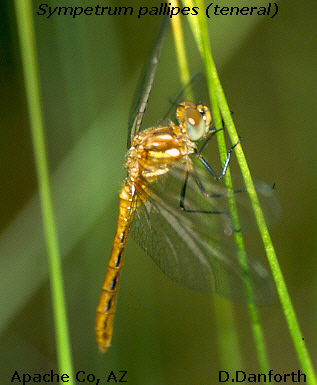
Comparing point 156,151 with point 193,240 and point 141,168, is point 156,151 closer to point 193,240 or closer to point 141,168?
point 141,168

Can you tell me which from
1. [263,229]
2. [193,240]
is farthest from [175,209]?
[263,229]

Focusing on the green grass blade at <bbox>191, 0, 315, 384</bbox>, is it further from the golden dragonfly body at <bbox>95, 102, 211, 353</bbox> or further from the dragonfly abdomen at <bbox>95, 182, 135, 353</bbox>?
the dragonfly abdomen at <bbox>95, 182, 135, 353</bbox>

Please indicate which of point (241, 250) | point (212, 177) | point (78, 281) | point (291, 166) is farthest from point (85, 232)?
point (291, 166)

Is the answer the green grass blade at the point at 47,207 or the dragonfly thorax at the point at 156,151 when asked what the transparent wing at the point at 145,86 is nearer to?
the dragonfly thorax at the point at 156,151

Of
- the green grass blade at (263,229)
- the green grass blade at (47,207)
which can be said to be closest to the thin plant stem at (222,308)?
the green grass blade at (263,229)

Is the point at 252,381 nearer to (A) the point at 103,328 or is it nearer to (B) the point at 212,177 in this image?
(A) the point at 103,328
